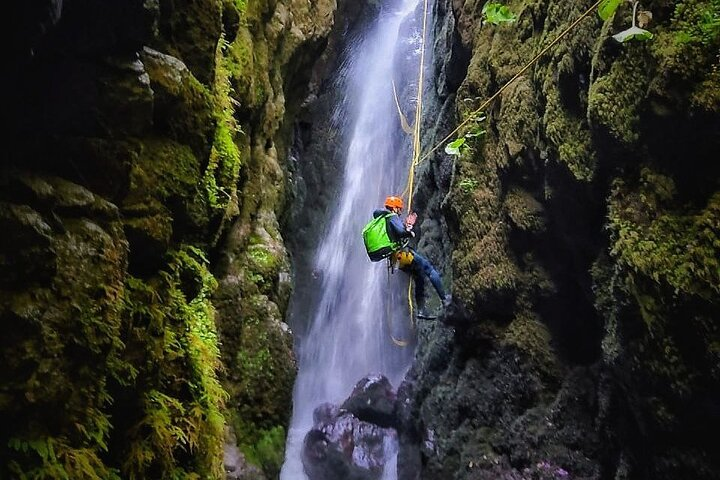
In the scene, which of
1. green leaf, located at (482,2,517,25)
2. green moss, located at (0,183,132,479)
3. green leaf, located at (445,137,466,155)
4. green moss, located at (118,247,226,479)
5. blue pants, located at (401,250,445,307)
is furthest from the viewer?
blue pants, located at (401,250,445,307)

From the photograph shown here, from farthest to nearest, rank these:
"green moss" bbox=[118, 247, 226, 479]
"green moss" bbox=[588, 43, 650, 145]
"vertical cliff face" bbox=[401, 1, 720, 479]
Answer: "green moss" bbox=[588, 43, 650, 145] → "vertical cliff face" bbox=[401, 1, 720, 479] → "green moss" bbox=[118, 247, 226, 479]

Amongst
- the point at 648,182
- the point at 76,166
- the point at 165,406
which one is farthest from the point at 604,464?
the point at 76,166

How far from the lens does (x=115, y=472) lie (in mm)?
2404

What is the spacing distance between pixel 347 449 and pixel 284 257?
6.85m

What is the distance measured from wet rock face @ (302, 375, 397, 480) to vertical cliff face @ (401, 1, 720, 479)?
2.20 metres

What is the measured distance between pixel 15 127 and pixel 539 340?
21.5 ft

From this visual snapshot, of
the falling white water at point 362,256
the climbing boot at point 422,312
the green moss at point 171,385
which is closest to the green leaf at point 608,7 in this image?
the green moss at point 171,385

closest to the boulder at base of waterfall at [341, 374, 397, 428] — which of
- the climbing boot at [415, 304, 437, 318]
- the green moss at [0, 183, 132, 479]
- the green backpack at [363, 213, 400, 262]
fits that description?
the climbing boot at [415, 304, 437, 318]

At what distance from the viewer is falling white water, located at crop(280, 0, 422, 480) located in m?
17.5

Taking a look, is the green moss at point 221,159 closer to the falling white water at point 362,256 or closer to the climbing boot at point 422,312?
the climbing boot at point 422,312

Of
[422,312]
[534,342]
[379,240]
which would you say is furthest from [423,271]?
[422,312]

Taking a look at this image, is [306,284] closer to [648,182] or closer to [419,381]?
[419,381]

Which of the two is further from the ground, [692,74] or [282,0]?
[282,0]

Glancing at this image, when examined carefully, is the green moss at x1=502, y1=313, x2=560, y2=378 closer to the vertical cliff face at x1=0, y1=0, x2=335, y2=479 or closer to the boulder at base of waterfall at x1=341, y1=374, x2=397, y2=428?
the vertical cliff face at x1=0, y1=0, x2=335, y2=479
